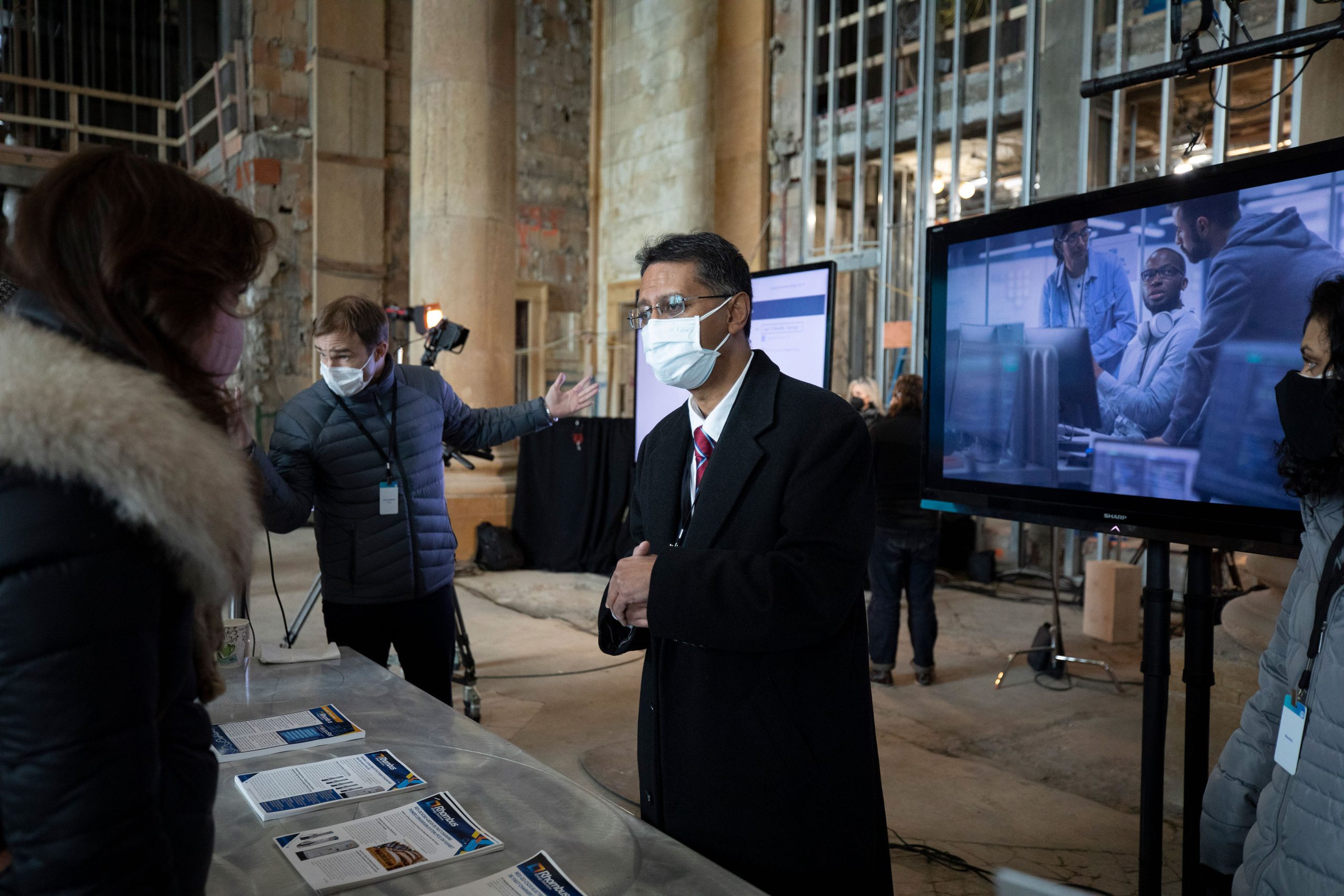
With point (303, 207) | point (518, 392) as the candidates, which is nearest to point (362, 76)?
point (303, 207)

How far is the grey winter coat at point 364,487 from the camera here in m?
3.22

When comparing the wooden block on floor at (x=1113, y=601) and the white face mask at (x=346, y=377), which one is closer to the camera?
the white face mask at (x=346, y=377)

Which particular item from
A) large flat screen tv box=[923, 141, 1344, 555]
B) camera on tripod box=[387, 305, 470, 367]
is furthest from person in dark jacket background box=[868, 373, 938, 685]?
large flat screen tv box=[923, 141, 1344, 555]

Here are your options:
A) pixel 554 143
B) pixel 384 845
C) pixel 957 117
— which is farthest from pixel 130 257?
pixel 554 143

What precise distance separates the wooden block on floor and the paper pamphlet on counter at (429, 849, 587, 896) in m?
5.85

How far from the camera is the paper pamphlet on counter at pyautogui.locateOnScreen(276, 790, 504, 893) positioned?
132 cm

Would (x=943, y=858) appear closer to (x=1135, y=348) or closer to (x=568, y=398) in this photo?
(x=1135, y=348)

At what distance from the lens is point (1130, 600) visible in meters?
6.32

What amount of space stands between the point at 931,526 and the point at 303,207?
9.86 m

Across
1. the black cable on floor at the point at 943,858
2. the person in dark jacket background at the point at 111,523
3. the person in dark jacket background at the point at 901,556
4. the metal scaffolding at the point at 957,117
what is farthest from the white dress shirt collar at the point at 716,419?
the metal scaffolding at the point at 957,117

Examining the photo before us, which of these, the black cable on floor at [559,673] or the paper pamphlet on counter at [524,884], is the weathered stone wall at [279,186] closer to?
the black cable on floor at [559,673]

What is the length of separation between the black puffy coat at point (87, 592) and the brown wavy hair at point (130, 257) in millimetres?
43

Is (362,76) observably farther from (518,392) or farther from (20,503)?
(20,503)

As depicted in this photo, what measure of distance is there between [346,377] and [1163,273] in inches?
97.3
